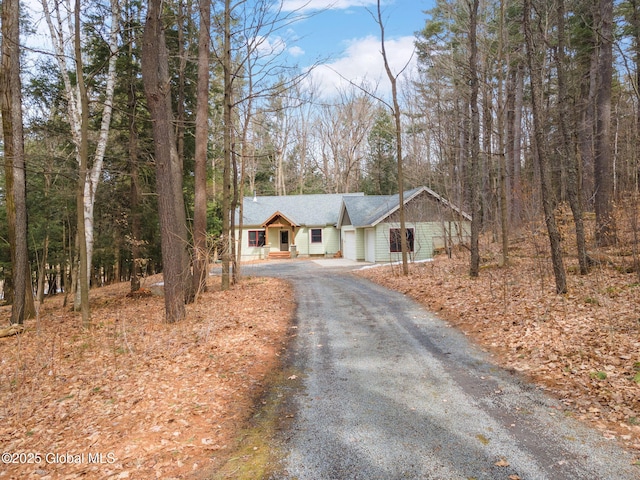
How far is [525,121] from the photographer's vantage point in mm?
23438

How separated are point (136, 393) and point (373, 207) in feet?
66.6

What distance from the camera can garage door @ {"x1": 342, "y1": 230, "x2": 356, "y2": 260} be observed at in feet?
77.4

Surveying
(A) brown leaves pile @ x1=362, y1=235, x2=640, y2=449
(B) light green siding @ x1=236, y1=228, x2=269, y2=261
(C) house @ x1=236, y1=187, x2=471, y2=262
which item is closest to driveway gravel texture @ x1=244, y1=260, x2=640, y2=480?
(A) brown leaves pile @ x1=362, y1=235, x2=640, y2=449

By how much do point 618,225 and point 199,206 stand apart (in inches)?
480

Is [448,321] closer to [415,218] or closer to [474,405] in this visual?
[474,405]

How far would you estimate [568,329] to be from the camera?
18.7 feet

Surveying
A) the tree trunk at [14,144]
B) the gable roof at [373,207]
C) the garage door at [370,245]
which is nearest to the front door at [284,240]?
the gable roof at [373,207]

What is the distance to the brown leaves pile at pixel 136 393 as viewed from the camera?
3209 millimetres

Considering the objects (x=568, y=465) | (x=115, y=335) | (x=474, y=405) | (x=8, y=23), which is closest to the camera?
(x=568, y=465)

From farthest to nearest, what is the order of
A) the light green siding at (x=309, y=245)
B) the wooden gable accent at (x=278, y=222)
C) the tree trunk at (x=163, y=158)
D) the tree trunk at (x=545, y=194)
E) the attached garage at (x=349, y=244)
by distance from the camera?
the light green siding at (x=309, y=245) → the wooden gable accent at (x=278, y=222) → the attached garage at (x=349, y=244) → the tree trunk at (x=545, y=194) → the tree trunk at (x=163, y=158)

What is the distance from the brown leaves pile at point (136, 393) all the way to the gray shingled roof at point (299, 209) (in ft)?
64.4

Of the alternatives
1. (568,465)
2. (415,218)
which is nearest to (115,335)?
(568,465)

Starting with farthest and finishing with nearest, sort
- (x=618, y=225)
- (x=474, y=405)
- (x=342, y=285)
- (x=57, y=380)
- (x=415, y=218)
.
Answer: (x=415, y=218) → (x=342, y=285) → (x=618, y=225) → (x=57, y=380) → (x=474, y=405)

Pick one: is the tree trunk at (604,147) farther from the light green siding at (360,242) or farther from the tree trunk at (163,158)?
the light green siding at (360,242)
